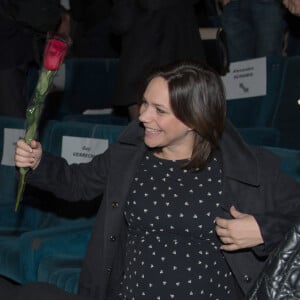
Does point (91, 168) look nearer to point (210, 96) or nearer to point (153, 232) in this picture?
point (153, 232)

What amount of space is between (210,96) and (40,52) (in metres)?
2.32

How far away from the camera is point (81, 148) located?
126 inches

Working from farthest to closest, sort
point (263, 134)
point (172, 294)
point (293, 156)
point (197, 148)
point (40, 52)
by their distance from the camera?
1. point (40, 52)
2. point (263, 134)
3. point (293, 156)
4. point (197, 148)
5. point (172, 294)

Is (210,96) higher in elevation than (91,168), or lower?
higher

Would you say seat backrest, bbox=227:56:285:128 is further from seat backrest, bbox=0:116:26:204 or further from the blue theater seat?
the blue theater seat

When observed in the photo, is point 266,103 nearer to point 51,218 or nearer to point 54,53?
point 51,218

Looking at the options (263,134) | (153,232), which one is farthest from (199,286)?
(263,134)

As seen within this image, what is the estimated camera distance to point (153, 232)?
2035 millimetres

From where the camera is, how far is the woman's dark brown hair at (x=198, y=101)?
200 cm

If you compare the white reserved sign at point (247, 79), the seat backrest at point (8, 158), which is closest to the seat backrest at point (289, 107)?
the white reserved sign at point (247, 79)

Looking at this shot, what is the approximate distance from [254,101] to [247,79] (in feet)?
0.47

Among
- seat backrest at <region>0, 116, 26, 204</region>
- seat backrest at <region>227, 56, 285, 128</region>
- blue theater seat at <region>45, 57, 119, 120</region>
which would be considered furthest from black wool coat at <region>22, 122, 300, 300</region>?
blue theater seat at <region>45, 57, 119, 120</region>

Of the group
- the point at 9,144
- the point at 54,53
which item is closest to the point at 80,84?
A: the point at 9,144

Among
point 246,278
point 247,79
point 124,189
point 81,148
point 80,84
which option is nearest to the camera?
point 246,278
